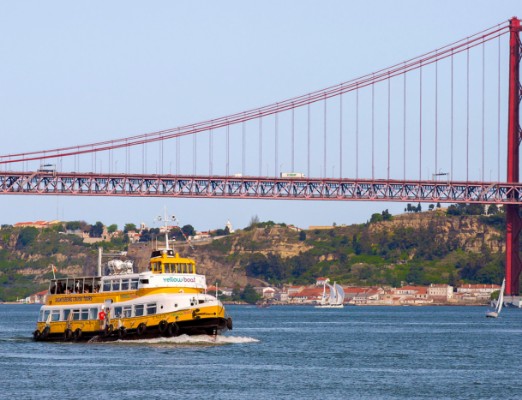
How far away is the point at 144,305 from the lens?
250 ft

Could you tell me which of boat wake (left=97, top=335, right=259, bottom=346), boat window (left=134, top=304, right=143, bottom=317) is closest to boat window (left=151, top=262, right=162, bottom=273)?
boat window (left=134, top=304, right=143, bottom=317)

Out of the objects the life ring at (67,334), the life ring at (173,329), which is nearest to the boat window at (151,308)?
the life ring at (173,329)

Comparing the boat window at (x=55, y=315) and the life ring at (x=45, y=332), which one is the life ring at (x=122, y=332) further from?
the life ring at (x=45, y=332)

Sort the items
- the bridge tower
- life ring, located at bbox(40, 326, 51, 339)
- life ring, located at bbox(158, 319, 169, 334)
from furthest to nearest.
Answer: the bridge tower, life ring, located at bbox(40, 326, 51, 339), life ring, located at bbox(158, 319, 169, 334)

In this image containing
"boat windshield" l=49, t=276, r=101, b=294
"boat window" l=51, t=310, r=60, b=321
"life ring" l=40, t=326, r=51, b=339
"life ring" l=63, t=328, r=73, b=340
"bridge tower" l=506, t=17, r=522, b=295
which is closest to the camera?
"boat windshield" l=49, t=276, r=101, b=294

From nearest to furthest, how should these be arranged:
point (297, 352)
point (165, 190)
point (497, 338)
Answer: point (297, 352), point (497, 338), point (165, 190)

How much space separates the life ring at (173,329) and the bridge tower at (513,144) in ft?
263

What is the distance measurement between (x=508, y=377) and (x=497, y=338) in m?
32.9

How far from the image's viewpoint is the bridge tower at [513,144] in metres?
149

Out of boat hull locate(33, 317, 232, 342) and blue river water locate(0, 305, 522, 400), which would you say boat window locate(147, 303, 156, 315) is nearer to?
boat hull locate(33, 317, 232, 342)

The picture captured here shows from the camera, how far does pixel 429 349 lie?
83.4 m

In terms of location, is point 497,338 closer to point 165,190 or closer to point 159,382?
point 159,382

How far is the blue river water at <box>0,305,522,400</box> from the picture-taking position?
57.8 metres

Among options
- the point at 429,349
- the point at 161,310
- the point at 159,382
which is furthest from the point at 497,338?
the point at 159,382
